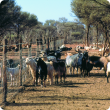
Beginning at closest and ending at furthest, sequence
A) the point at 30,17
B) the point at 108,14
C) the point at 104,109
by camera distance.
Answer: the point at 104,109
the point at 108,14
the point at 30,17

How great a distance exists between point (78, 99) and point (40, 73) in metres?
2.65

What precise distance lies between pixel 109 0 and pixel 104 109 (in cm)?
1259

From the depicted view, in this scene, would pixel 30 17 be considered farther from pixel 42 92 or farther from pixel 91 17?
pixel 42 92

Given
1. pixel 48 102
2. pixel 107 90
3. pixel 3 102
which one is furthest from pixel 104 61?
pixel 3 102

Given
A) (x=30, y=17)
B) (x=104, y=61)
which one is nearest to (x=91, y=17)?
(x=104, y=61)

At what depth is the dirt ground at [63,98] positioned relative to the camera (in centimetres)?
707

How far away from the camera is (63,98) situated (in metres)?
8.11

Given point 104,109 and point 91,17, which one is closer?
point 104,109

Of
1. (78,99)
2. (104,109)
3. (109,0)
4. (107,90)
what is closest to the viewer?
(104,109)

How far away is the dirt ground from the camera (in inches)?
278

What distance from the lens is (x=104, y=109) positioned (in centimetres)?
680

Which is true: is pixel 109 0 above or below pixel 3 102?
above

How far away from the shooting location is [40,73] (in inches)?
396

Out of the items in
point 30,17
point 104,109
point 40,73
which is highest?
point 30,17
